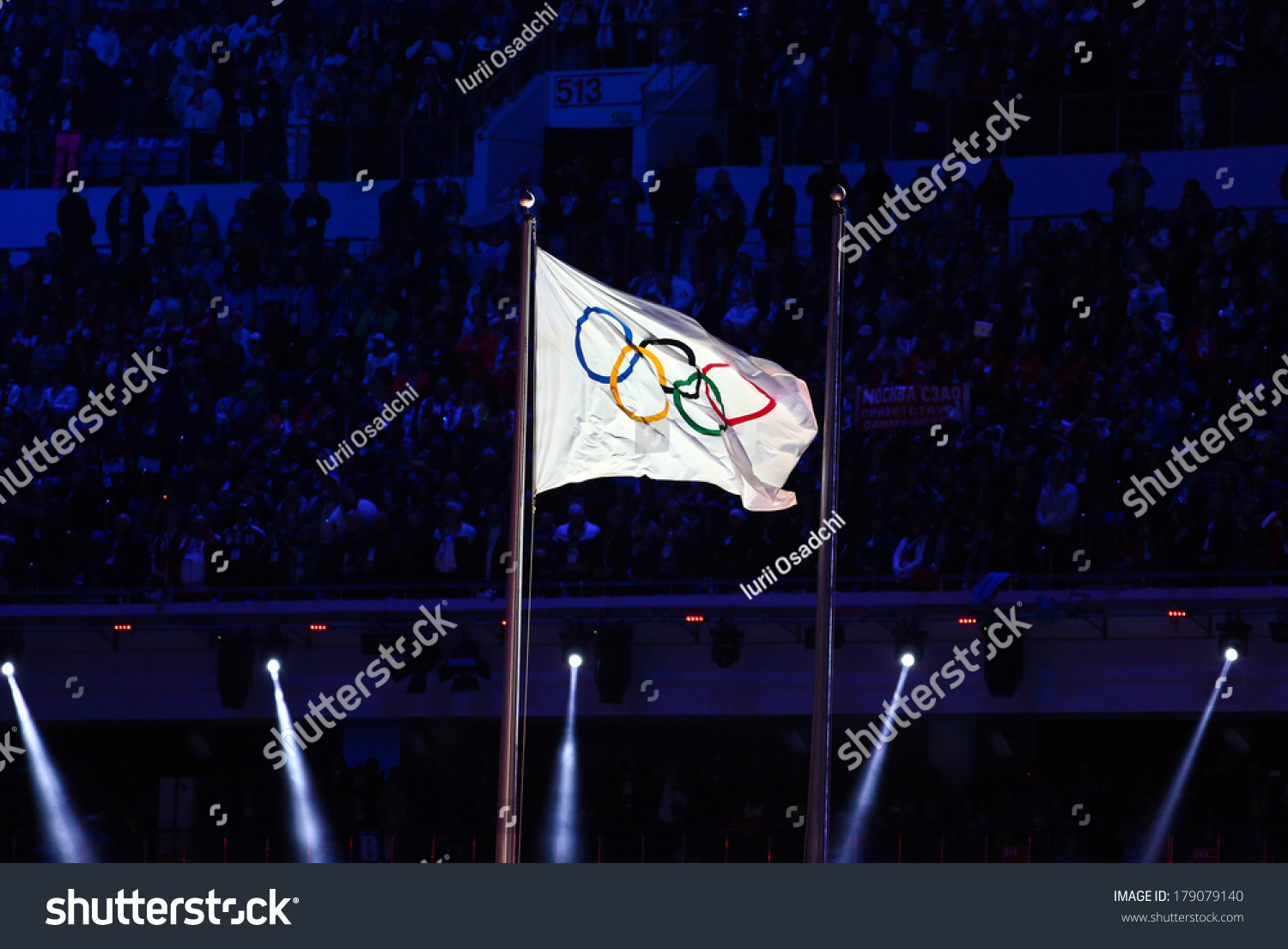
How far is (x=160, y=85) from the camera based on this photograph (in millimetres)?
30734

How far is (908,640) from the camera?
21.0 metres

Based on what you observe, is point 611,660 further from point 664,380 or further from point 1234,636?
point 664,380

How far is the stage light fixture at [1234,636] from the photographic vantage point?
20094mm

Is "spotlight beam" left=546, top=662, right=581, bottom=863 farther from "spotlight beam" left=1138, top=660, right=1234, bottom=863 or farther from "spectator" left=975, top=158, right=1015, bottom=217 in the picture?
"spectator" left=975, top=158, right=1015, bottom=217

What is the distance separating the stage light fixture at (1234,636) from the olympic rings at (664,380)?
7202 mm

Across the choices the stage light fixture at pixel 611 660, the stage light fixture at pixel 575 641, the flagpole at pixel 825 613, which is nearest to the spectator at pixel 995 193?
the stage light fixture at pixel 611 660

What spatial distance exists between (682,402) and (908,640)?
7214 millimetres

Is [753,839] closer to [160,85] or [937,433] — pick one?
[937,433]

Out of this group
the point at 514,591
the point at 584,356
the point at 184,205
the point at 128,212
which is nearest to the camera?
the point at 514,591

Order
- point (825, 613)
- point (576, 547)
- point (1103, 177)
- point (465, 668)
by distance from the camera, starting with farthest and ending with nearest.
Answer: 1. point (1103, 177)
2. point (465, 668)
3. point (576, 547)
4. point (825, 613)

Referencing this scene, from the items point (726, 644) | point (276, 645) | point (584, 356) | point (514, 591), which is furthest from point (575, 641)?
point (514, 591)

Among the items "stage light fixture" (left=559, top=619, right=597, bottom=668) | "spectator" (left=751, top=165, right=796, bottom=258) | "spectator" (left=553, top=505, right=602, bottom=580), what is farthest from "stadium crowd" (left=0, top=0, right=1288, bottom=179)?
"stage light fixture" (left=559, top=619, right=597, bottom=668)

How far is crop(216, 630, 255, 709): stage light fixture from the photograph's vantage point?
22.4 meters
